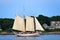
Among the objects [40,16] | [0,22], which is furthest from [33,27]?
[40,16]

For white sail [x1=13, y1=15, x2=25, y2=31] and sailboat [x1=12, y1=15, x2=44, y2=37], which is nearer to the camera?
white sail [x1=13, y1=15, x2=25, y2=31]

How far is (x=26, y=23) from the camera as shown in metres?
97.8

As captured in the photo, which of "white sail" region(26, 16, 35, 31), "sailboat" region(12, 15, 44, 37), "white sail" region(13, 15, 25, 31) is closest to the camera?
"white sail" region(13, 15, 25, 31)

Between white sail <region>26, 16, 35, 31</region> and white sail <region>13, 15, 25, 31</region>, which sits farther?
white sail <region>26, 16, 35, 31</region>

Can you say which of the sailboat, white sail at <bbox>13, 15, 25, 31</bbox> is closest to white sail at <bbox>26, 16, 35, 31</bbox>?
the sailboat

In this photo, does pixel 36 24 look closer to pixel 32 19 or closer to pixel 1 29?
pixel 32 19

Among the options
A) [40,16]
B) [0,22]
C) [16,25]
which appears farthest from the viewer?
[40,16]

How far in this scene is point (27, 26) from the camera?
98.1 metres

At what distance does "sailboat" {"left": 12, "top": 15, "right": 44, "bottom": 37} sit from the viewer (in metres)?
95.0

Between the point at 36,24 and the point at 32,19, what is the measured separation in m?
1.93

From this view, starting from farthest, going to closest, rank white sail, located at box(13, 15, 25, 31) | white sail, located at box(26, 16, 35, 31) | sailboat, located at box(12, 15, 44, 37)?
white sail, located at box(26, 16, 35, 31) → sailboat, located at box(12, 15, 44, 37) → white sail, located at box(13, 15, 25, 31)

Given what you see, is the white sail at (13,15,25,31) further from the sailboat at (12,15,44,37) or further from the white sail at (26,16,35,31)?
the white sail at (26,16,35,31)

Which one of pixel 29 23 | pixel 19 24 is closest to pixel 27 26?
pixel 29 23

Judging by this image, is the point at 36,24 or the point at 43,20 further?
the point at 43,20
